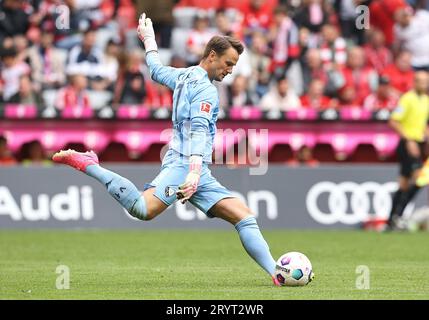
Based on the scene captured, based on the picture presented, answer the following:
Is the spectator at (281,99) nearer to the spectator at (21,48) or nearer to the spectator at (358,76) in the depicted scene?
the spectator at (358,76)

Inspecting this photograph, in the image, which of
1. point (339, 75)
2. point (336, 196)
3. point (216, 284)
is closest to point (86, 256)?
point (216, 284)

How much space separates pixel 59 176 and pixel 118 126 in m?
1.41

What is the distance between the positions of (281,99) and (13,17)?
5286 mm

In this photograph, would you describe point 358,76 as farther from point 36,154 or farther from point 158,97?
point 36,154

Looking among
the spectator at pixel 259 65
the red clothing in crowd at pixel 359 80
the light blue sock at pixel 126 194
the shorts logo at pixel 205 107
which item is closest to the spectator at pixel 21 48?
the spectator at pixel 259 65

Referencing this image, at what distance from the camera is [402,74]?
21359 mm

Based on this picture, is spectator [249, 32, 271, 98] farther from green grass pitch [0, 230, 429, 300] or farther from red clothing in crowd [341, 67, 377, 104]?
green grass pitch [0, 230, 429, 300]

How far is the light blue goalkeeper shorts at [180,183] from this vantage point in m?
9.71

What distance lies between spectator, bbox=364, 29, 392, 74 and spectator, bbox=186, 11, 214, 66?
3111 millimetres

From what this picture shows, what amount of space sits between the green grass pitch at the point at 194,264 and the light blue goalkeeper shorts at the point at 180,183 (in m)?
0.73

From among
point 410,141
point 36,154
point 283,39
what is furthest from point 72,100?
point 410,141
